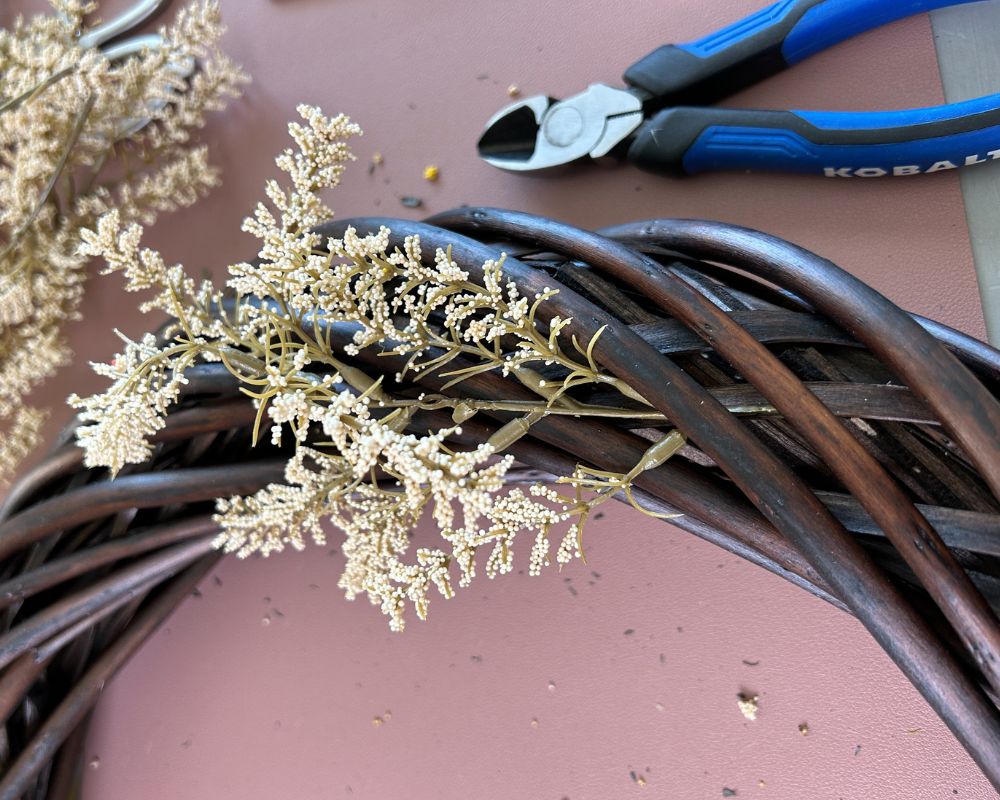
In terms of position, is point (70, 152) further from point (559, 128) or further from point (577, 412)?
point (577, 412)

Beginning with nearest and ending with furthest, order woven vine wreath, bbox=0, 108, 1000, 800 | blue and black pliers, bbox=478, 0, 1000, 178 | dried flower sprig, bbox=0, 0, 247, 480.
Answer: woven vine wreath, bbox=0, 108, 1000, 800 → blue and black pliers, bbox=478, 0, 1000, 178 → dried flower sprig, bbox=0, 0, 247, 480

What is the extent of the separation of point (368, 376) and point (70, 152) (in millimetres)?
409

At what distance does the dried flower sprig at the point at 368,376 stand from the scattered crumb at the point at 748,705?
0.74ft

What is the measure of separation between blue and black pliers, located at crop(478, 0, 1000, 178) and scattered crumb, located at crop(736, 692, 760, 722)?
1.17 feet

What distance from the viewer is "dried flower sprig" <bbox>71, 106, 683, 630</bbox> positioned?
0.37 m

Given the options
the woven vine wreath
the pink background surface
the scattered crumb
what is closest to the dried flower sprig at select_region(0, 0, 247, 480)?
the pink background surface

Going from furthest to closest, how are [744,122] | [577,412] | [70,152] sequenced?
[70,152]
[744,122]
[577,412]

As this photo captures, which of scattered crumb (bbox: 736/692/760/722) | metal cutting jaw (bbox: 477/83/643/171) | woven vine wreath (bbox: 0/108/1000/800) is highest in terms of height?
metal cutting jaw (bbox: 477/83/643/171)

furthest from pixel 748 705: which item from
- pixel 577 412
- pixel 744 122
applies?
pixel 744 122

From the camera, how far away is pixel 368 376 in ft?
1.49

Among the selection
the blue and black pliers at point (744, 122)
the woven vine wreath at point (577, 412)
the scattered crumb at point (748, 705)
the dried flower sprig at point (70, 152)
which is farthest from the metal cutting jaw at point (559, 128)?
the scattered crumb at point (748, 705)

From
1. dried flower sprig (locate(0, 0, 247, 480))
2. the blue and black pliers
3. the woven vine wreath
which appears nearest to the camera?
the woven vine wreath

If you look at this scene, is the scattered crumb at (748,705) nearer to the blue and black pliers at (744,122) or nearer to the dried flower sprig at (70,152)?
the blue and black pliers at (744,122)

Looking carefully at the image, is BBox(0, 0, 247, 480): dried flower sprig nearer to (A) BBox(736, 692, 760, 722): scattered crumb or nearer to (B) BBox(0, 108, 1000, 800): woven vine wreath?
(B) BBox(0, 108, 1000, 800): woven vine wreath
